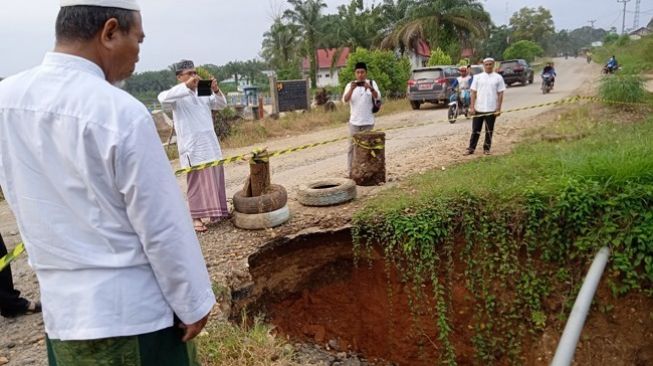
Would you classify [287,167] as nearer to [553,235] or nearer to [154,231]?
[553,235]

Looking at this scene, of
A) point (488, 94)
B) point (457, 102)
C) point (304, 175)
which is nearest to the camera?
point (488, 94)

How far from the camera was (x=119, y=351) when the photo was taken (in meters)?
1.53

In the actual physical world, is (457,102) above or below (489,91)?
below

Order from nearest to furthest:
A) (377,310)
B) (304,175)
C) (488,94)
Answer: (377,310), (488,94), (304,175)

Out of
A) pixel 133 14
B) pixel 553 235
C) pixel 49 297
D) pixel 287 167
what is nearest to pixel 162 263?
pixel 49 297

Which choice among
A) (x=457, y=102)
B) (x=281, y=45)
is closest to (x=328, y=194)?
(x=457, y=102)

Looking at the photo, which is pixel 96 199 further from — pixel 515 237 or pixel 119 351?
pixel 515 237

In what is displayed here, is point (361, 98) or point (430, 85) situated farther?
point (430, 85)

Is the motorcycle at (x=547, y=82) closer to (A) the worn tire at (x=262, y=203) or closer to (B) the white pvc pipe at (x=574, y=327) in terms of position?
(A) the worn tire at (x=262, y=203)

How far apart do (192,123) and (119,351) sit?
4022 millimetres

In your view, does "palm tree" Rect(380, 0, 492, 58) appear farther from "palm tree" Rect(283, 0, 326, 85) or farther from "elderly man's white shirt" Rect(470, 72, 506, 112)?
"elderly man's white shirt" Rect(470, 72, 506, 112)

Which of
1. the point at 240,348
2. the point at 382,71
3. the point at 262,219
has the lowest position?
the point at 240,348

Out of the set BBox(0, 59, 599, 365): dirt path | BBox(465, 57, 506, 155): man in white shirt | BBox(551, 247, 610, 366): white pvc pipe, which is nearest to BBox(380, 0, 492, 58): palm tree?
BBox(0, 59, 599, 365): dirt path

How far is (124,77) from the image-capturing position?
5.51 ft
